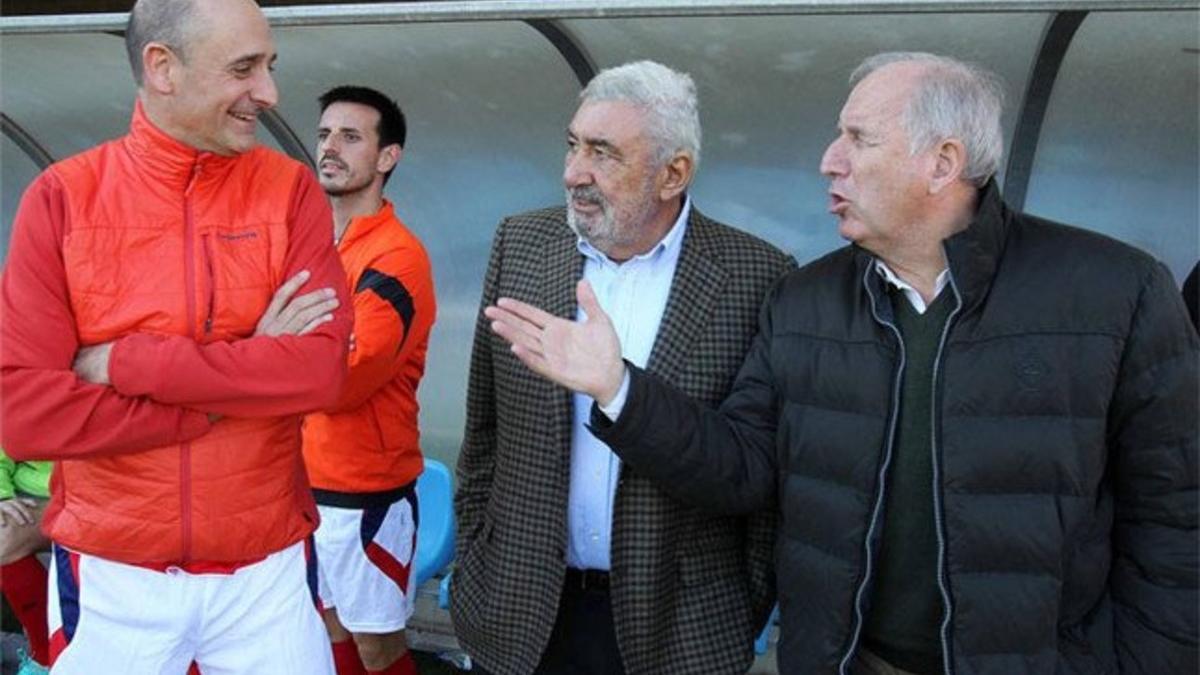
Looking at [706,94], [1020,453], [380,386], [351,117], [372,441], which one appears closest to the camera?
[1020,453]

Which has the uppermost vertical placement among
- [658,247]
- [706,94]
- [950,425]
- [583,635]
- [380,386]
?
[706,94]

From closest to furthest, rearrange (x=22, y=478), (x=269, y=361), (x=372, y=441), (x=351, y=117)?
(x=269, y=361), (x=372, y=441), (x=351, y=117), (x=22, y=478)

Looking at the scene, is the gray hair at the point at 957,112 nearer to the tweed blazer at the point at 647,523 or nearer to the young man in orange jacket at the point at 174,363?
the tweed blazer at the point at 647,523

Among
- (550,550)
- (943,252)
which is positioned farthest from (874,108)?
(550,550)

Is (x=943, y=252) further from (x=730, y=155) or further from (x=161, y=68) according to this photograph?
(x=730, y=155)

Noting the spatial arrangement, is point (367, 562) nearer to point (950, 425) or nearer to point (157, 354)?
point (157, 354)

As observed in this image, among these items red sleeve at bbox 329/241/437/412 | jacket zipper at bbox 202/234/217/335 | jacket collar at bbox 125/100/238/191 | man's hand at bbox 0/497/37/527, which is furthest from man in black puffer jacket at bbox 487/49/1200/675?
man's hand at bbox 0/497/37/527

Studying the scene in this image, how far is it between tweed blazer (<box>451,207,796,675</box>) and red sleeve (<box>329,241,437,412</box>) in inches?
28.4

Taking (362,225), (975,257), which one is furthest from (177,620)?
(975,257)

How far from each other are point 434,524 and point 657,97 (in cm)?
237

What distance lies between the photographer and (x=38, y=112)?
4766 millimetres

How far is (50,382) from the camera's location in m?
2.09

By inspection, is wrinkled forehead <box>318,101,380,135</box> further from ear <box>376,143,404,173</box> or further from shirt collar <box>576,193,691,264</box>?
shirt collar <box>576,193,691,264</box>

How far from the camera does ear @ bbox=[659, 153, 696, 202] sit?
2.40 metres
